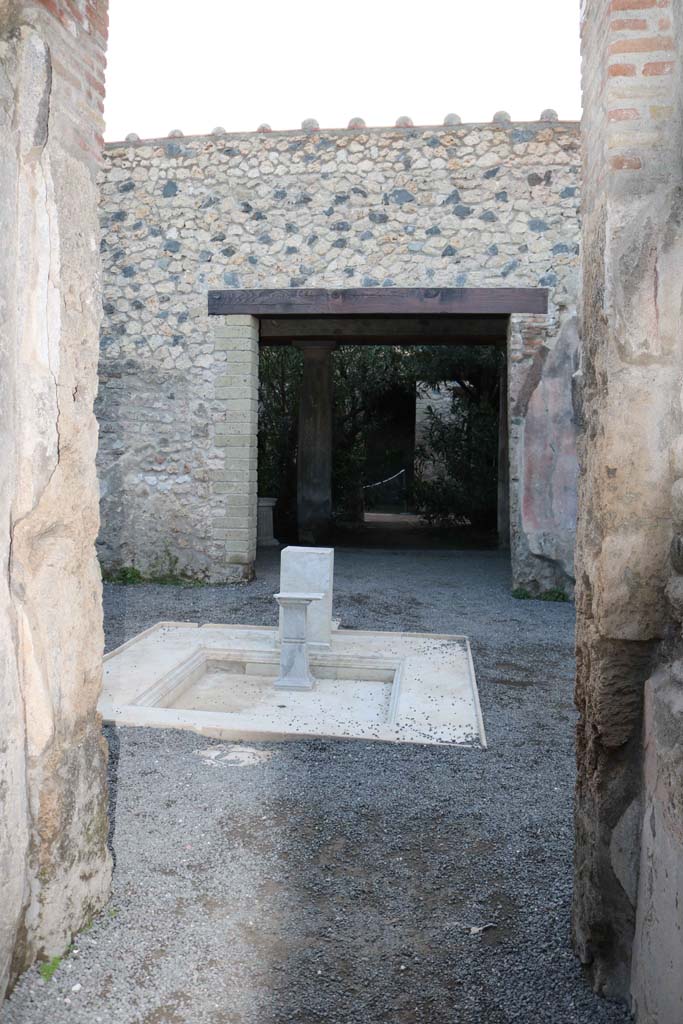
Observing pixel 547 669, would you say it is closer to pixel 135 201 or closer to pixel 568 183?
pixel 568 183

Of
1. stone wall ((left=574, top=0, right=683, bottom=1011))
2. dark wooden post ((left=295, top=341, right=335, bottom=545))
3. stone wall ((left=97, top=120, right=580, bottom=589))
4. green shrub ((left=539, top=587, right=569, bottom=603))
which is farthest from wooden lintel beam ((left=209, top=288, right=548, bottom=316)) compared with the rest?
stone wall ((left=574, top=0, right=683, bottom=1011))

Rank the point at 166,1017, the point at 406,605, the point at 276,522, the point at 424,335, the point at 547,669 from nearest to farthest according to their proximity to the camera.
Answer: the point at 166,1017
the point at 547,669
the point at 406,605
the point at 424,335
the point at 276,522

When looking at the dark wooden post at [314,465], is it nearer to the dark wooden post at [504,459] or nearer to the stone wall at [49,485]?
the dark wooden post at [504,459]

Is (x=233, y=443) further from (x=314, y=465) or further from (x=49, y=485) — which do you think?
(x=49, y=485)

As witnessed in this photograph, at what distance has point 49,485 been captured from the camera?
217cm

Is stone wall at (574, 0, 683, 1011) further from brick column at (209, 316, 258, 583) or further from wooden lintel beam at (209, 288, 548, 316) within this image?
Answer: brick column at (209, 316, 258, 583)

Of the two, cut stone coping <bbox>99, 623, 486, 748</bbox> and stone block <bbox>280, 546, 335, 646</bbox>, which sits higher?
stone block <bbox>280, 546, 335, 646</bbox>

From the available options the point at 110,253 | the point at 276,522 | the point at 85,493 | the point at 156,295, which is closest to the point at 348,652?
the point at 85,493

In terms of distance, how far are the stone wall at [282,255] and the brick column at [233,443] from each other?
0.06m

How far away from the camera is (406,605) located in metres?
7.48

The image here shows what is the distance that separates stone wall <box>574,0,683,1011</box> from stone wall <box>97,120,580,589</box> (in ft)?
18.5

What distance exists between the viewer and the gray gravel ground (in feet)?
6.96

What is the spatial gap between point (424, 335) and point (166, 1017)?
357 inches

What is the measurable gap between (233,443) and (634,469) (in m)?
6.35
